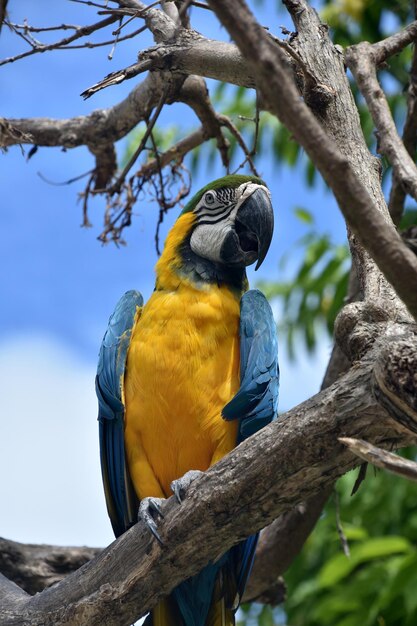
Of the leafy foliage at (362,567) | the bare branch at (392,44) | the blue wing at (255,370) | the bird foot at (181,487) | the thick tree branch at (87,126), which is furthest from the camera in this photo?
the thick tree branch at (87,126)

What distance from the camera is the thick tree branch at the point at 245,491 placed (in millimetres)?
1850

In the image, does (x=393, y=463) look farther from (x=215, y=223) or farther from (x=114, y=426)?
(x=215, y=223)

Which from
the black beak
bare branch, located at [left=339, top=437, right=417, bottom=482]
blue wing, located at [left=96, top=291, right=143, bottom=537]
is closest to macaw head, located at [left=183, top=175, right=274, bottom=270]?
the black beak

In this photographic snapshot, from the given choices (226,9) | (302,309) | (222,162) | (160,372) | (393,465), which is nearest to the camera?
(226,9)

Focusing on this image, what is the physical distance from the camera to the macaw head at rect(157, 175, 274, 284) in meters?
3.05

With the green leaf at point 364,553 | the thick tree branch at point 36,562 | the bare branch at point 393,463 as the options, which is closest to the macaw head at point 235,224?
the thick tree branch at point 36,562

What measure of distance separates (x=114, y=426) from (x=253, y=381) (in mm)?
520

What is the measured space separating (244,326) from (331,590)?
2.19 metres

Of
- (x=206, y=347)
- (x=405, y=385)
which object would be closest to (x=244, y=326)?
(x=206, y=347)

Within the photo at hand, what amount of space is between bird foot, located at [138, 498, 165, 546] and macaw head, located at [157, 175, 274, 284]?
912 millimetres

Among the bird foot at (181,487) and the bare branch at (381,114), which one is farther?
the bird foot at (181,487)

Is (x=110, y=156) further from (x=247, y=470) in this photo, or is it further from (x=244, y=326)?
(x=247, y=470)

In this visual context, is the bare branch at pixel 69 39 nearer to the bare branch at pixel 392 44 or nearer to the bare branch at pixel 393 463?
the bare branch at pixel 392 44

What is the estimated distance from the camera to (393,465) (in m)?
1.59
